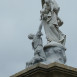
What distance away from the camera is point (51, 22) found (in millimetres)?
9367

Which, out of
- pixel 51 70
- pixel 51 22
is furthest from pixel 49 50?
pixel 51 70

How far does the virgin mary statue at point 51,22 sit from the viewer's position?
30.1ft

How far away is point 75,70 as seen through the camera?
25.1 ft

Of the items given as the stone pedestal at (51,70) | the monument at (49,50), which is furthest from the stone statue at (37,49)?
the stone pedestal at (51,70)

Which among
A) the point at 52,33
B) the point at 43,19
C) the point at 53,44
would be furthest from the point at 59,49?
the point at 43,19

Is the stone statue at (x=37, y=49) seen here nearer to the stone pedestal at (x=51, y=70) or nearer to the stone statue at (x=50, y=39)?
the stone statue at (x=50, y=39)

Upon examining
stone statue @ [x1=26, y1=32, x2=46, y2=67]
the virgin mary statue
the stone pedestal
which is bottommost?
the stone pedestal

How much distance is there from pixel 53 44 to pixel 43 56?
0.59m

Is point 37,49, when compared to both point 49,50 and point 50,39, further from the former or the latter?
point 50,39

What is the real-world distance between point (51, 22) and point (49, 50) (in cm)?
112

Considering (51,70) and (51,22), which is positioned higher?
(51,22)

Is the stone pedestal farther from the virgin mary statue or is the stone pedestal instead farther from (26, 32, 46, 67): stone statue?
the virgin mary statue

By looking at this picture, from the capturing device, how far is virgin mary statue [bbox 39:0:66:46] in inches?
361

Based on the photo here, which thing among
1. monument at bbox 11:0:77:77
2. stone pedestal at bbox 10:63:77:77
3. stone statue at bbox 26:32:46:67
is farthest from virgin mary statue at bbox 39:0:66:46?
stone pedestal at bbox 10:63:77:77
